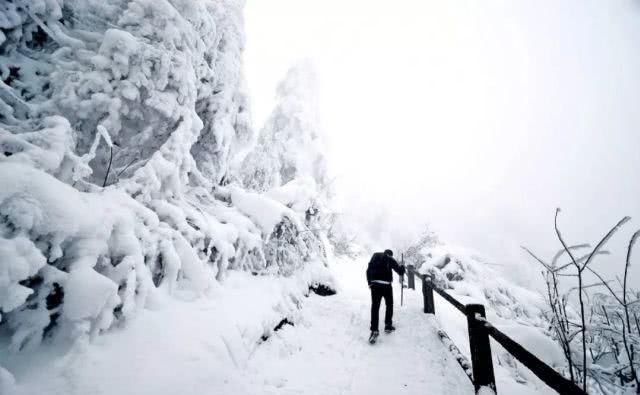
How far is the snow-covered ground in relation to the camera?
231 centimetres

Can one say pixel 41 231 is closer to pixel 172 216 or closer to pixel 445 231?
pixel 172 216

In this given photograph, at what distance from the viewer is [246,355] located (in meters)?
3.73

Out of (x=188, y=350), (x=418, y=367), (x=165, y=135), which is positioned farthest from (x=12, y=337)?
(x=418, y=367)

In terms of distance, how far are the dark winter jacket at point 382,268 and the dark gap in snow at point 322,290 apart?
7.50 feet

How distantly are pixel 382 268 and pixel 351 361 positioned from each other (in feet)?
7.09

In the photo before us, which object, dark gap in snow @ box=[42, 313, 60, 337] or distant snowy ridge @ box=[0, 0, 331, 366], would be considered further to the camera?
dark gap in snow @ box=[42, 313, 60, 337]

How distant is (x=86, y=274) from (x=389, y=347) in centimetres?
508

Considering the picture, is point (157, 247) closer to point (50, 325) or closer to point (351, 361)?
point (50, 325)

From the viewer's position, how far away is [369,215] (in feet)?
132

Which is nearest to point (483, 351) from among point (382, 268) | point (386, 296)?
point (386, 296)

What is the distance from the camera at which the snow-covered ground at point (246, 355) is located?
2.31 metres

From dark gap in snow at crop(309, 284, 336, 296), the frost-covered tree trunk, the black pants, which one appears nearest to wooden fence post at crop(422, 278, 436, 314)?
the black pants

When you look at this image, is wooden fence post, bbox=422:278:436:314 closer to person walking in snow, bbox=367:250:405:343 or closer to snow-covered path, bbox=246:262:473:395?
snow-covered path, bbox=246:262:473:395

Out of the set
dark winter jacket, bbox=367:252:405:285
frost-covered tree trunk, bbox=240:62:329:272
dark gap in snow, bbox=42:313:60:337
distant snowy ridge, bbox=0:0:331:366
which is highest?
frost-covered tree trunk, bbox=240:62:329:272
